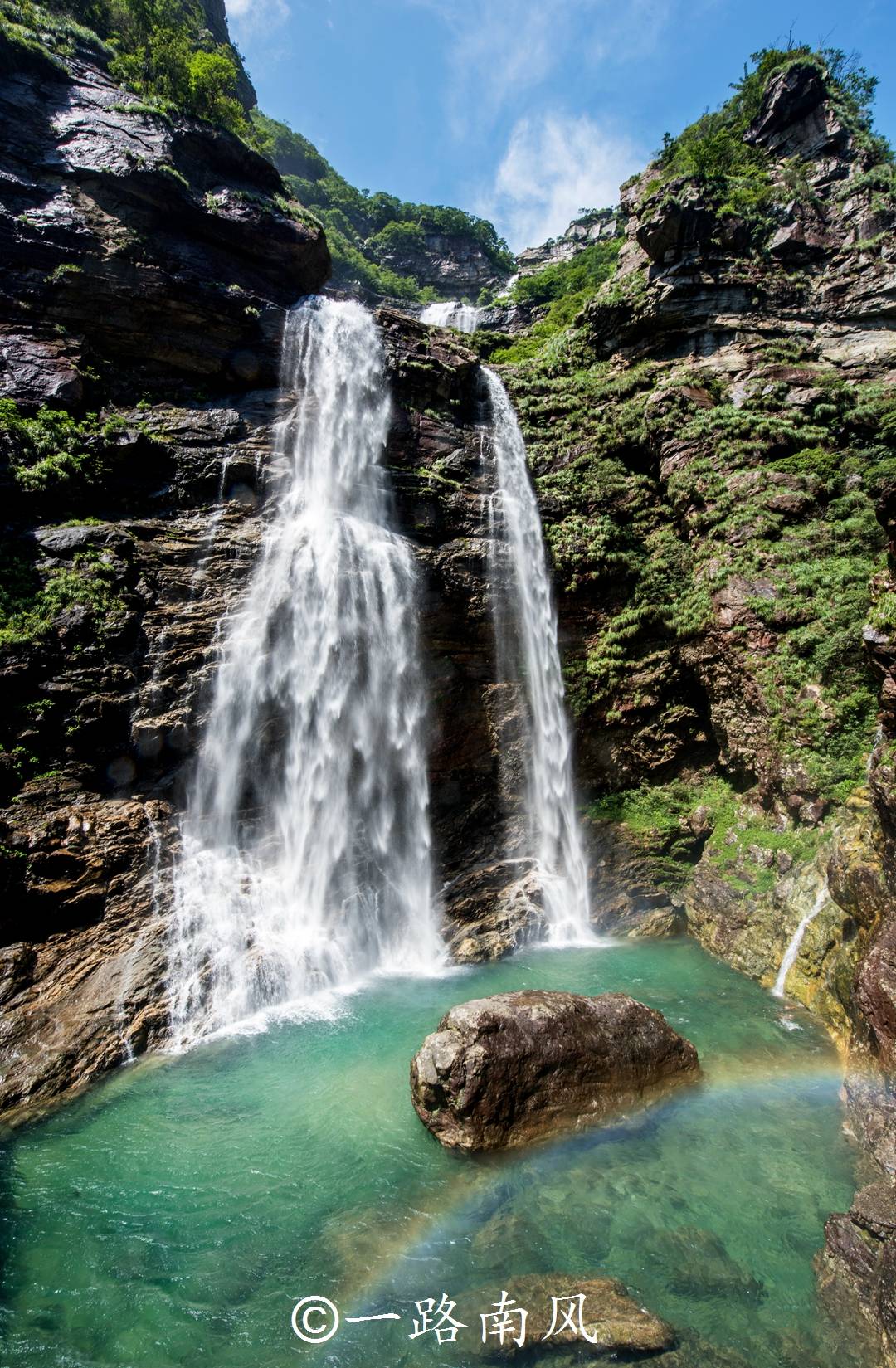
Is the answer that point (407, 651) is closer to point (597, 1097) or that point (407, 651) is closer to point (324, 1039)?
point (324, 1039)

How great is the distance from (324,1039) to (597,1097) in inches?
153

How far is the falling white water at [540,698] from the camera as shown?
1307 cm

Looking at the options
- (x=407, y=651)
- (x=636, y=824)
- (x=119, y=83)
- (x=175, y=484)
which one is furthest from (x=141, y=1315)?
(x=119, y=83)

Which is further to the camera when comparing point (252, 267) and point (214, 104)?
point (214, 104)

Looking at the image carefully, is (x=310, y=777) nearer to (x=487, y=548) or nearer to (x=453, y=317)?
(x=487, y=548)

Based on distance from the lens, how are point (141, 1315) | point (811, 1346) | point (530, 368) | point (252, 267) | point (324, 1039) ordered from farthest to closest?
point (530, 368) → point (252, 267) → point (324, 1039) → point (141, 1315) → point (811, 1346)

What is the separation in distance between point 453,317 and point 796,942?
124 ft

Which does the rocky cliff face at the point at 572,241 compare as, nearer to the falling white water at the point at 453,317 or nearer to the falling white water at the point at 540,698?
the falling white water at the point at 453,317

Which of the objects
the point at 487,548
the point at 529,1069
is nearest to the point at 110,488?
the point at 487,548

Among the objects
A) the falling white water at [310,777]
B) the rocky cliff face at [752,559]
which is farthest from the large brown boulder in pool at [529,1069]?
the falling white water at [310,777]

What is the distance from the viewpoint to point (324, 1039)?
328 inches

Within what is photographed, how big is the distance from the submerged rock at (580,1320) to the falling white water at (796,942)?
6.29 m

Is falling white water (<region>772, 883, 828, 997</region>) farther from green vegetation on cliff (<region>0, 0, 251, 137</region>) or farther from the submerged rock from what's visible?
green vegetation on cliff (<region>0, 0, 251, 137</region>)

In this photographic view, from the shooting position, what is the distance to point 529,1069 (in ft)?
20.0
